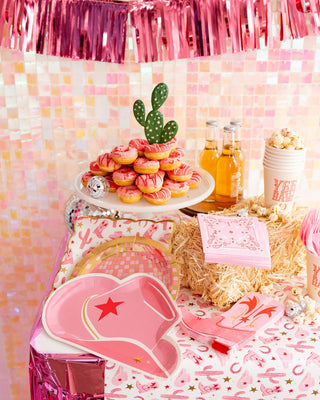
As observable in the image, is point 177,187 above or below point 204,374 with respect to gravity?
above

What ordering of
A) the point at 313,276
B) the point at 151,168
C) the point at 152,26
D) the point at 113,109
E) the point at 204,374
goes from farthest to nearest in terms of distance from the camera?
the point at 113,109 → the point at 152,26 → the point at 151,168 → the point at 313,276 → the point at 204,374

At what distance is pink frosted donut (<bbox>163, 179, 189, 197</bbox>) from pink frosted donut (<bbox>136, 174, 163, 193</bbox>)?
0.04 m

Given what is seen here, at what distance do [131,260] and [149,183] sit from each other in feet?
0.62

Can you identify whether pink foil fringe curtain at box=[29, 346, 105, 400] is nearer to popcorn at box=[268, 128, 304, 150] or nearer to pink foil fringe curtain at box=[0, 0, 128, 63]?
popcorn at box=[268, 128, 304, 150]

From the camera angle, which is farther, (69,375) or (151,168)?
(151,168)

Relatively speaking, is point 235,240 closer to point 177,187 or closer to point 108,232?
point 177,187

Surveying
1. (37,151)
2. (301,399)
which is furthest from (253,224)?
(37,151)

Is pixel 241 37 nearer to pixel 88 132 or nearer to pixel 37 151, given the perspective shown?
pixel 88 132

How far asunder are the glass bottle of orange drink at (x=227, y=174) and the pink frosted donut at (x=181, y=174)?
0.16m

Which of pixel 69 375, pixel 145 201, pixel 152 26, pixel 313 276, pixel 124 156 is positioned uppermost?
pixel 152 26

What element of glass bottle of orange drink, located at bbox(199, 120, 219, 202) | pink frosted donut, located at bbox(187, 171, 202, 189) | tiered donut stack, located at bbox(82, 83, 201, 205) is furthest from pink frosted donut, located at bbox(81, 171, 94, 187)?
glass bottle of orange drink, located at bbox(199, 120, 219, 202)

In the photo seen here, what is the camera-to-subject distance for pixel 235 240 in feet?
3.36

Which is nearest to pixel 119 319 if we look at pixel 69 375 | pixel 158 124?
pixel 69 375

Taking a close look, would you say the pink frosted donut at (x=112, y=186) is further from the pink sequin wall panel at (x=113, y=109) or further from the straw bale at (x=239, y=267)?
the pink sequin wall panel at (x=113, y=109)
